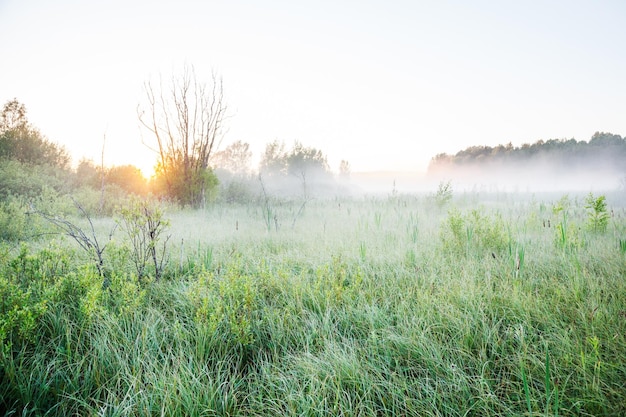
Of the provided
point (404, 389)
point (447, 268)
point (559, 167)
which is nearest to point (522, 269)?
point (447, 268)

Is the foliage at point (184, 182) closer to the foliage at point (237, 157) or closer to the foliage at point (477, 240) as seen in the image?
the foliage at point (477, 240)

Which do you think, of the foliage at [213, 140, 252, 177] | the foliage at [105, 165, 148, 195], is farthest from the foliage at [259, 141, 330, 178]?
the foliage at [105, 165, 148, 195]

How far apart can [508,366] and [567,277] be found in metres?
1.67

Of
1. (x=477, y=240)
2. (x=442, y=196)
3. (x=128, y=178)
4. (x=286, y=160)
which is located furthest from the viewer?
(x=286, y=160)

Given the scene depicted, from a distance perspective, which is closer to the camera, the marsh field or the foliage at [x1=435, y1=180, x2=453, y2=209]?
the marsh field

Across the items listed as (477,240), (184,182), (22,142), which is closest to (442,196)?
(477,240)

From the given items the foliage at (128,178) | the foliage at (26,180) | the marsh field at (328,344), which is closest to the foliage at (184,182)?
the foliage at (128,178)

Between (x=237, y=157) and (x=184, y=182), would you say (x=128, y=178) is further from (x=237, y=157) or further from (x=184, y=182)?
(x=237, y=157)

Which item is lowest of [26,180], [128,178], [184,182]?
[184,182]

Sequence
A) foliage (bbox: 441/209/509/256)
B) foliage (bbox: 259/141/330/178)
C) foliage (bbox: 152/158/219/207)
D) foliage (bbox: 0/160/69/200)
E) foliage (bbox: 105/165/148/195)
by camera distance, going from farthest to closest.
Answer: foliage (bbox: 259/141/330/178) < foliage (bbox: 105/165/148/195) < foliage (bbox: 152/158/219/207) < foliage (bbox: 0/160/69/200) < foliage (bbox: 441/209/509/256)

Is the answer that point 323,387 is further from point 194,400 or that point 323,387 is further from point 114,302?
point 114,302

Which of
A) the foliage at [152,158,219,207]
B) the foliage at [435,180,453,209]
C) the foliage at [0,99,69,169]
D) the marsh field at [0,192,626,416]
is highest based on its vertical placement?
the foliage at [0,99,69,169]

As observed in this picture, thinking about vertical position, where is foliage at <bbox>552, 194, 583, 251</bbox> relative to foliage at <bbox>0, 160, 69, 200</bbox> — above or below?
below

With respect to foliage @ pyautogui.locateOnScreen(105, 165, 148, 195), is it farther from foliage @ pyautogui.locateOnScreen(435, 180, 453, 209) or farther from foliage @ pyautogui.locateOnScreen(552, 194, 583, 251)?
foliage @ pyautogui.locateOnScreen(552, 194, 583, 251)
